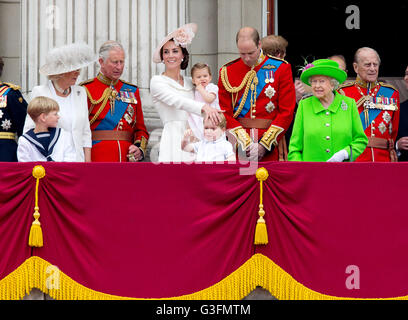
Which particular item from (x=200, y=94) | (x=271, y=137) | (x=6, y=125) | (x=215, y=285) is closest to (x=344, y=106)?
(x=271, y=137)

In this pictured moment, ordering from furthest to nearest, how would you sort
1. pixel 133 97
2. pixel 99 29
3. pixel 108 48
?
1. pixel 99 29
2. pixel 133 97
3. pixel 108 48

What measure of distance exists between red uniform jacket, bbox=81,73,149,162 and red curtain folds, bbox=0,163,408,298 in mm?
1427

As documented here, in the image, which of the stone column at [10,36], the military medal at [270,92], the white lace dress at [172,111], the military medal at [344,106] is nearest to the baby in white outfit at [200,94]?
the white lace dress at [172,111]

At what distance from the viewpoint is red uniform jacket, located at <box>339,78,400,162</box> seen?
8156mm

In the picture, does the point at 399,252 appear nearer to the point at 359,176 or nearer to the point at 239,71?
the point at 359,176

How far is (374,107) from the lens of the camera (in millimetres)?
8211

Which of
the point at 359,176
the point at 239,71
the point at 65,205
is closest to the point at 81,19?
the point at 239,71

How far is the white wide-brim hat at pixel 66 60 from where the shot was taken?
25.3ft

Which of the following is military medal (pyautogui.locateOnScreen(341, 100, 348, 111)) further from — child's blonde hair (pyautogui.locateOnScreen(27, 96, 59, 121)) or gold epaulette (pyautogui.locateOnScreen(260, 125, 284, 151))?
child's blonde hair (pyautogui.locateOnScreen(27, 96, 59, 121))

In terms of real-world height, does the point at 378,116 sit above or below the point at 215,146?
above

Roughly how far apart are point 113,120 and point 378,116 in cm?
219

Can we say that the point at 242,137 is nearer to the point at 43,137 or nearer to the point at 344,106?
the point at 344,106

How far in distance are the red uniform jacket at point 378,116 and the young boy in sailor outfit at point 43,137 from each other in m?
2.41

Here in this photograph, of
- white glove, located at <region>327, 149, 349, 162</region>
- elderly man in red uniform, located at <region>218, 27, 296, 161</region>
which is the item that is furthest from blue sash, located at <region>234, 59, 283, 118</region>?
white glove, located at <region>327, 149, 349, 162</region>
